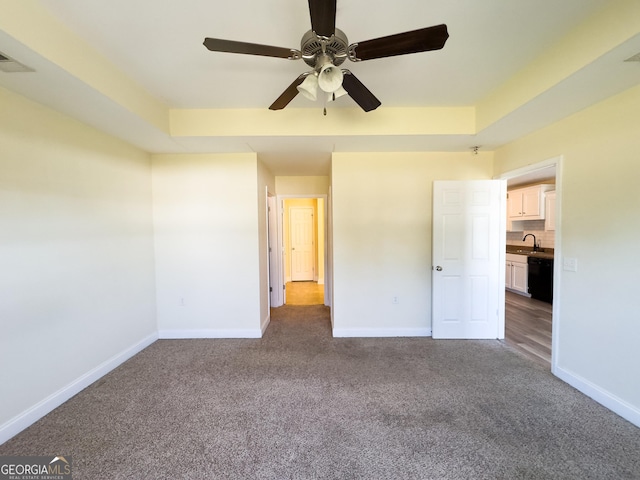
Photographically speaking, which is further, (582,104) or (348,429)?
(582,104)

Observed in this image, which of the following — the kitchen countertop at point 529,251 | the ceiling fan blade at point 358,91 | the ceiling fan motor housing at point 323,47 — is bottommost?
the kitchen countertop at point 529,251

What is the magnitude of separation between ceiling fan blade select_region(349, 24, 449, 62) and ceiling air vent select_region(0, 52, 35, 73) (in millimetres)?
1971

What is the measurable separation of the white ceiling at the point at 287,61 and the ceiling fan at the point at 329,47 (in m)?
0.27

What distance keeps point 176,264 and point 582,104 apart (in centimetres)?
446

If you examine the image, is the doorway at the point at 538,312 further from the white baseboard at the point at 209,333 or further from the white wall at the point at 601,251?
the white baseboard at the point at 209,333

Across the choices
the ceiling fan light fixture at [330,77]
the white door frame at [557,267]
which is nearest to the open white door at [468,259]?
the white door frame at [557,267]

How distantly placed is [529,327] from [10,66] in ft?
18.7

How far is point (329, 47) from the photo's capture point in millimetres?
1312

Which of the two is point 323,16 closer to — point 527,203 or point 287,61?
point 287,61

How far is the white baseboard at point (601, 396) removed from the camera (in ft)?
5.65

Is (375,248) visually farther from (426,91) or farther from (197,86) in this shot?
(197,86)

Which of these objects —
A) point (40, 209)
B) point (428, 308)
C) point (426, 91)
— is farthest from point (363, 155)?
point (40, 209)

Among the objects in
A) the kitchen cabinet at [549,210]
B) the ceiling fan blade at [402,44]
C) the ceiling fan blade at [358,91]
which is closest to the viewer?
the ceiling fan blade at [402,44]

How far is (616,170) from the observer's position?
1834 mm
